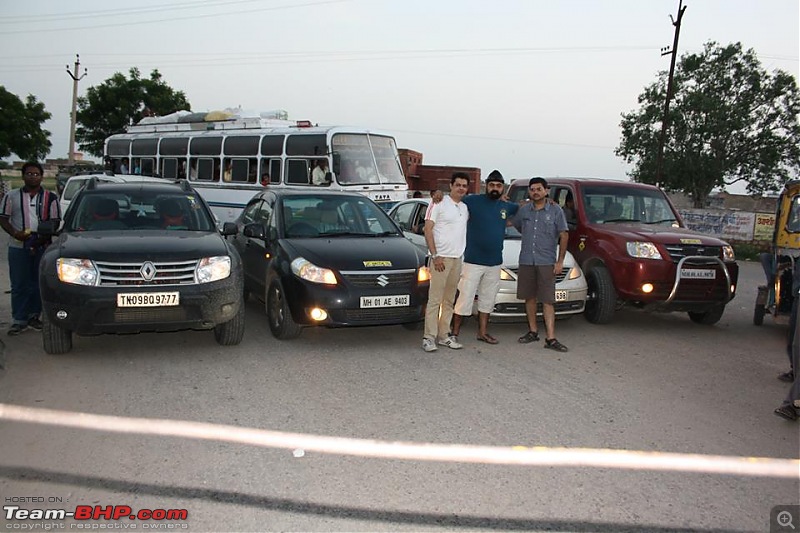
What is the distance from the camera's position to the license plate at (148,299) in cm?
572

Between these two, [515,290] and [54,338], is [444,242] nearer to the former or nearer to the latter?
[515,290]

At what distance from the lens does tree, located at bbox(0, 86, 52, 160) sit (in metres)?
47.3

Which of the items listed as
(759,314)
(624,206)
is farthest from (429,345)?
(759,314)

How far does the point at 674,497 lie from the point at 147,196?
607 centimetres

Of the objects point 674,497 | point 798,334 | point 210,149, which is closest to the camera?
point 674,497

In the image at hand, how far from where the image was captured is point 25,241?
688 cm

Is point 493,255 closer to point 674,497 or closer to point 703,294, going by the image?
point 703,294

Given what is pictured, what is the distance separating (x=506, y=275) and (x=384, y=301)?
1789 millimetres

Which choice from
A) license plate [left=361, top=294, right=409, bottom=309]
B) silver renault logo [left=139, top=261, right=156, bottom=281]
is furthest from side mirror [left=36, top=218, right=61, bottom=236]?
license plate [left=361, top=294, right=409, bottom=309]

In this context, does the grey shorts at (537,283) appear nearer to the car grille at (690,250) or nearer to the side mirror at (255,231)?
the car grille at (690,250)

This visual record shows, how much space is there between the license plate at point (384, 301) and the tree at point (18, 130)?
50.0 meters

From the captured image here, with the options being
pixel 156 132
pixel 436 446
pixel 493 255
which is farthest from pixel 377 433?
pixel 156 132

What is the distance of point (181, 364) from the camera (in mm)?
6000

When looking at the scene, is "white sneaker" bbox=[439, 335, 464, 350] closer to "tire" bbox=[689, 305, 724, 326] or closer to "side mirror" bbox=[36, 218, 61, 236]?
"tire" bbox=[689, 305, 724, 326]
